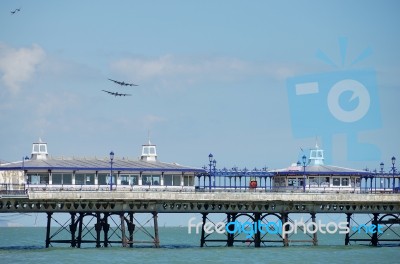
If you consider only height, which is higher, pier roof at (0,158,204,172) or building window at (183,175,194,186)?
pier roof at (0,158,204,172)

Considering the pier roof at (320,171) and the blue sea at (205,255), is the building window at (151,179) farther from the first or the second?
the pier roof at (320,171)

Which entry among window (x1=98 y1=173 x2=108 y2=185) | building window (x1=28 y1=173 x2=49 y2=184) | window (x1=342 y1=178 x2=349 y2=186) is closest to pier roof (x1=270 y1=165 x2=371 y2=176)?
window (x1=342 y1=178 x2=349 y2=186)

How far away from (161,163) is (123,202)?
14.9 m

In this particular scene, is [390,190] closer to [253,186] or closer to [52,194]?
[253,186]

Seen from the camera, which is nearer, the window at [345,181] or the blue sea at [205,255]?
the blue sea at [205,255]

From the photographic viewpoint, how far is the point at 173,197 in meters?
101

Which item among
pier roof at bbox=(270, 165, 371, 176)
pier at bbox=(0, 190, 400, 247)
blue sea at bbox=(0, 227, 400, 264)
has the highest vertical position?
pier roof at bbox=(270, 165, 371, 176)

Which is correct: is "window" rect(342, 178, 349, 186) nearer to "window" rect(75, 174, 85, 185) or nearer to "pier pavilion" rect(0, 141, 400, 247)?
"pier pavilion" rect(0, 141, 400, 247)

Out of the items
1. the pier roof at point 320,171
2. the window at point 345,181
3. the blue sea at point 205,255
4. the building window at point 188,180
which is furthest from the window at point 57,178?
the window at point 345,181

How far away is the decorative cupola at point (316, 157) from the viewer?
12812cm

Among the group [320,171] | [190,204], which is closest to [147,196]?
[190,204]

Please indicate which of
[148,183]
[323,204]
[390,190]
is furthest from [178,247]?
[390,190]

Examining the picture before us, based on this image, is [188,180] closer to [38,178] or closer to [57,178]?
[57,178]

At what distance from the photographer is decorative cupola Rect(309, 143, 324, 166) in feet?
420
